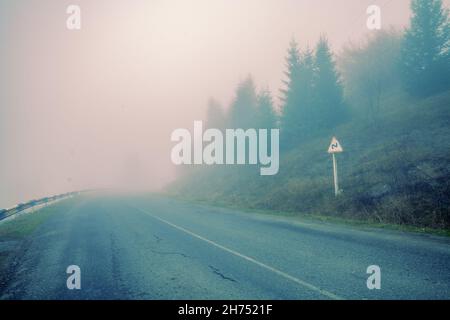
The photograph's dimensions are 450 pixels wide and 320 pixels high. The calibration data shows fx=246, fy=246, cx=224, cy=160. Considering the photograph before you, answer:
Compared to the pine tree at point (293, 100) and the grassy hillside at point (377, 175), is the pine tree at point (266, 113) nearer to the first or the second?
the pine tree at point (293, 100)

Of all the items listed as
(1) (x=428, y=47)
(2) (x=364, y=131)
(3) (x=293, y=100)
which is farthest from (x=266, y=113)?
(1) (x=428, y=47)

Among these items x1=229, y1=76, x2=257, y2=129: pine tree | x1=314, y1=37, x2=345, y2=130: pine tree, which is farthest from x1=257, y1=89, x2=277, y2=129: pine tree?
x1=314, y1=37, x2=345, y2=130: pine tree

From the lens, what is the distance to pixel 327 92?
1188 inches

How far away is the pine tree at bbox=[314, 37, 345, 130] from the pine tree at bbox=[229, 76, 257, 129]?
398 inches

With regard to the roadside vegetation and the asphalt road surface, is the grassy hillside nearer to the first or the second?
the roadside vegetation

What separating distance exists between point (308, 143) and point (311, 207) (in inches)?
665

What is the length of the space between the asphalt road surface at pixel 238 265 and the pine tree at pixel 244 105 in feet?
98.7

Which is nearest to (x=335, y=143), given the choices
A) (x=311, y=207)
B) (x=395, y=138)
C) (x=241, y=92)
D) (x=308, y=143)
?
(x=311, y=207)

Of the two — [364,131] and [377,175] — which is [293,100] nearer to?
[364,131]

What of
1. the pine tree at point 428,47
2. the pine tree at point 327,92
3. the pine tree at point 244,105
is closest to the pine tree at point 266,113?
the pine tree at point 244,105

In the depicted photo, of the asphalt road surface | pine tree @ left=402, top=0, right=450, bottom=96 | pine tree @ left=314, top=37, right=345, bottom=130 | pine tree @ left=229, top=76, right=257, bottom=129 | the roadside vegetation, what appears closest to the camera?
the asphalt road surface

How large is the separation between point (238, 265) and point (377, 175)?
10729 millimetres

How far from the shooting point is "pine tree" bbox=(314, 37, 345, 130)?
99.2ft

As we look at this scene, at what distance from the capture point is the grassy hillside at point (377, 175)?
31.6ft
